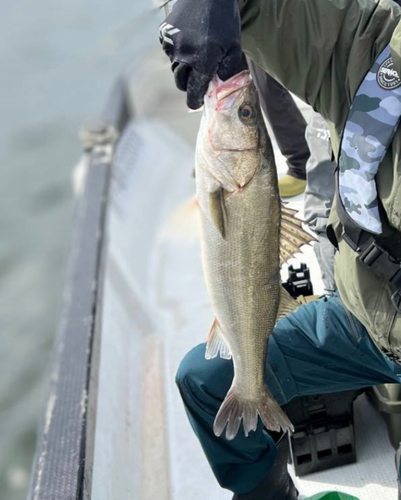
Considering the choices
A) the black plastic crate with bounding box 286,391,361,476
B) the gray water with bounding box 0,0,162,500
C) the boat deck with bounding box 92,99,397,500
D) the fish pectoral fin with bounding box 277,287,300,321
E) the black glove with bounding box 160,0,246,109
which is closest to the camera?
the black glove with bounding box 160,0,246,109

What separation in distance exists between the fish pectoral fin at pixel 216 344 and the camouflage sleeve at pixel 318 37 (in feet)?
2.64

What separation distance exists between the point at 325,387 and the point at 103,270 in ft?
6.94

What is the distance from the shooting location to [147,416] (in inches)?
142

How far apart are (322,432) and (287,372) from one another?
536 millimetres

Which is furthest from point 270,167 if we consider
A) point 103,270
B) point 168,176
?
point 168,176

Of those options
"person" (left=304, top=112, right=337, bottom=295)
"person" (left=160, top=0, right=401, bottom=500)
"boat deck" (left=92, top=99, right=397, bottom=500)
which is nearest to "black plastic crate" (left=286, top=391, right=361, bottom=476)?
"boat deck" (left=92, top=99, right=397, bottom=500)

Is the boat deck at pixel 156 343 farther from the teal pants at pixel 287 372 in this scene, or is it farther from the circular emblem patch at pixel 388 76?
the circular emblem patch at pixel 388 76

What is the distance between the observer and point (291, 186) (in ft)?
11.9

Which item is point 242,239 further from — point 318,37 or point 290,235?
point 318,37

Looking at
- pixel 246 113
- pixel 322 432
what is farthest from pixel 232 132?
pixel 322 432

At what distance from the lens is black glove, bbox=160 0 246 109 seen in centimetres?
174

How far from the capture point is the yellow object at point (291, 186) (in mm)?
3625

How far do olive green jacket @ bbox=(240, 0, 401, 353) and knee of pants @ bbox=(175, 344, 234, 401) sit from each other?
513 millimetres

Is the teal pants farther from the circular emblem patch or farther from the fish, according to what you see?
the circular emblem patch
